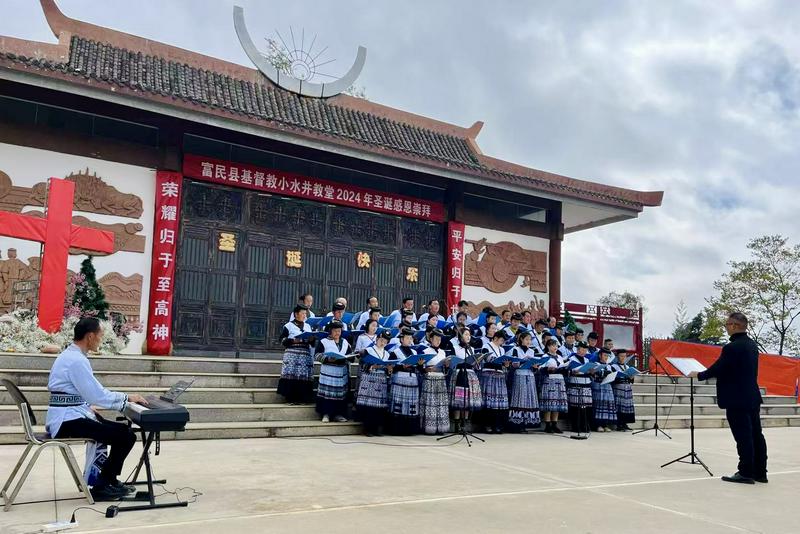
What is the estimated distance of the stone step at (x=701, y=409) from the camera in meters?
11.2

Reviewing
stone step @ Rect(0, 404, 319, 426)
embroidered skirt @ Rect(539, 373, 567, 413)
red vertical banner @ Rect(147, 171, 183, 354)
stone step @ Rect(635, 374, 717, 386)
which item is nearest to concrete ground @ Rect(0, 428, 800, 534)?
stone step @ Rect(0, 404, 319, 426)

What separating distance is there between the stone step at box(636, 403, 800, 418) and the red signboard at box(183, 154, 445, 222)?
17.7 feet

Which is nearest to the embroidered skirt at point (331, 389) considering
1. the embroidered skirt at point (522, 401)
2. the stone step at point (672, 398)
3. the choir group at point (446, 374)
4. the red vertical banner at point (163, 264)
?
the choir group at point (446, 374)

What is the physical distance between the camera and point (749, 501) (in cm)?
515

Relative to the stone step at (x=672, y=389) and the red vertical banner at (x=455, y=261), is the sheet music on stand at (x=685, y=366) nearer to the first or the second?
the stone step at (x=672, y=389)

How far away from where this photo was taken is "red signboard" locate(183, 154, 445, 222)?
37.7 feet

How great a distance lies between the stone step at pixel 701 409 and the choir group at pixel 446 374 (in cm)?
116

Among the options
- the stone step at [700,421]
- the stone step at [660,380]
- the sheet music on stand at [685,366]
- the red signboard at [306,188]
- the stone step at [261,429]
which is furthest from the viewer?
the stone step at [660,380]

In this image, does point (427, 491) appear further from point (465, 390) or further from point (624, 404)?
point (624, 404)

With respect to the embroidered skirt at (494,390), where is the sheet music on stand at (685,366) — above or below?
above

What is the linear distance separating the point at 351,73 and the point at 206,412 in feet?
25.1

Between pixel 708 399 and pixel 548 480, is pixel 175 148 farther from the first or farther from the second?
pixel 708 399

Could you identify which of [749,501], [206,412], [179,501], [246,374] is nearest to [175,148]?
[246,374]

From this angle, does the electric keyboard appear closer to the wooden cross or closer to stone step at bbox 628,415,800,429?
the wooden cross
